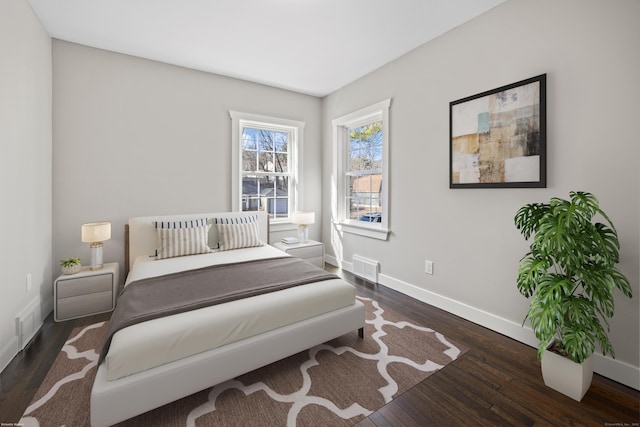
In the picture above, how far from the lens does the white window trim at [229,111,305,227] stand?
12.7ft

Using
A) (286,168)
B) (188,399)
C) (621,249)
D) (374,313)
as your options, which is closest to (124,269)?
(188,399)

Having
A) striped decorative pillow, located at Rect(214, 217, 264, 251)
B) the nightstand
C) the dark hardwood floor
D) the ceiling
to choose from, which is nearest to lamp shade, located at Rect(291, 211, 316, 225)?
striped decorative pillow, located at Rect(214, 217, 264, 251)

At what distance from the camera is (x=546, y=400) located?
5.50 feet

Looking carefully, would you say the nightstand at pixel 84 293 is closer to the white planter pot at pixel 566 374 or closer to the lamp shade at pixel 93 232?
the lamp shade at pixel 93 232

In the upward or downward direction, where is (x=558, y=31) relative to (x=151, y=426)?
upward

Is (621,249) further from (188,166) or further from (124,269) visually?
(124,269)

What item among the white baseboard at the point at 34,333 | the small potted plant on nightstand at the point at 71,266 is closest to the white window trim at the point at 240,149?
the small potted plant on nightstand at the point at 71,266

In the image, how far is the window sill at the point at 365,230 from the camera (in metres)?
3.56

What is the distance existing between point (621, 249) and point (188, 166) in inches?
163

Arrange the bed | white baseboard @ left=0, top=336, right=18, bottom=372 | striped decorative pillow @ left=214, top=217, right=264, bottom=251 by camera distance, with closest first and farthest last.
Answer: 1. the bed
2. white baseboard @ left=0, top=336, right=18, bottom=372
3. striped decorative pillow @ left=214, top=217, right=264, bottom=251

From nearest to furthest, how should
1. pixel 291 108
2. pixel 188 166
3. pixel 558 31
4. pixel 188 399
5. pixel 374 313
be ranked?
pixel 188 399
pixel 558 31
pixel 374 313
pixel 188 166
pixel 291 108

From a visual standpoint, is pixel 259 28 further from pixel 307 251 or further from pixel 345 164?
pixel 307 251

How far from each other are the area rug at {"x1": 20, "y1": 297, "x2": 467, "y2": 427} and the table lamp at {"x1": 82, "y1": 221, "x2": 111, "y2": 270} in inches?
28.8

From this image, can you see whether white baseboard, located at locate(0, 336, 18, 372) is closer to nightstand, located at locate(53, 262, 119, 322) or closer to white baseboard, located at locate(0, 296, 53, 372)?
white baseboard, located at locate(0, 296, 53, 372)
